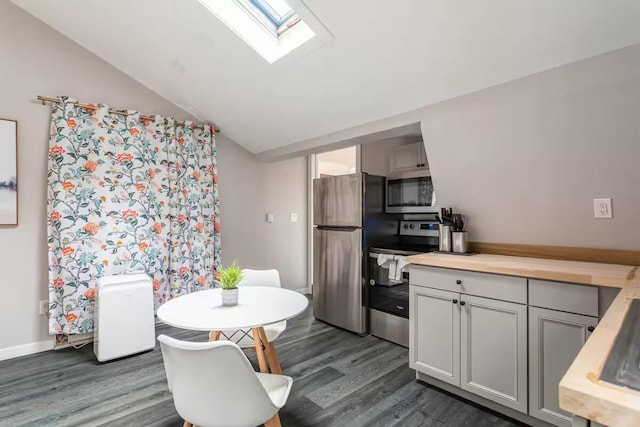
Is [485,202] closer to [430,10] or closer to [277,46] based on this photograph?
[430,10]

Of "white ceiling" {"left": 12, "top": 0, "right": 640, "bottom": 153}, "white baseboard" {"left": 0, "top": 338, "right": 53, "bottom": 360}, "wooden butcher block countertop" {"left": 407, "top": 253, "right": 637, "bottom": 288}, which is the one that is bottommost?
"white baseboard" {"left": 0, "top": 338, "right": 53, "bottom": 360}

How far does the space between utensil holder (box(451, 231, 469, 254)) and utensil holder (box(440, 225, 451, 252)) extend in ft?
0.13

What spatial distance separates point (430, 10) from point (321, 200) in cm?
214

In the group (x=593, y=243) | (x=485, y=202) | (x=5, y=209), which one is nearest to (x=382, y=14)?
(x=485, y=202)

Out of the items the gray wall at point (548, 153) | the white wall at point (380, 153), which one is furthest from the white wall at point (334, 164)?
the gray wall at point (548, 153)

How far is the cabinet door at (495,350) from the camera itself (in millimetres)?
1778

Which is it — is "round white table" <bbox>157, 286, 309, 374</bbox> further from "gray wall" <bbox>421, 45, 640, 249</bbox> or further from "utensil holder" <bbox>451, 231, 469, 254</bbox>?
"gray wall" <bbox>421, 45, 640, 249</bbox>

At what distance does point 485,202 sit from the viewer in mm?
2361

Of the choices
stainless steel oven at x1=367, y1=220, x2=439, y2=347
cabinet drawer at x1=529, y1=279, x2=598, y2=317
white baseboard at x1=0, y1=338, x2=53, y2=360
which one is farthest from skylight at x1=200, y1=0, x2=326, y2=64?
white baseboard at x1=0, y1=338, x2=53, y2=360

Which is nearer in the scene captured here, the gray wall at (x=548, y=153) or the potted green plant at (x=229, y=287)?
the gray wall at (x=548, y=153)

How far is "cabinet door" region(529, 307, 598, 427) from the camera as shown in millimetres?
1604

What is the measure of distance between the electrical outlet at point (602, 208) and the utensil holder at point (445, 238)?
87 centimetres

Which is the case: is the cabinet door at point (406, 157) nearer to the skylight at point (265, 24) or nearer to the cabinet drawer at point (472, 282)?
the cabinet drawer at point (472, 282)

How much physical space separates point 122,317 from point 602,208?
3.58 m
